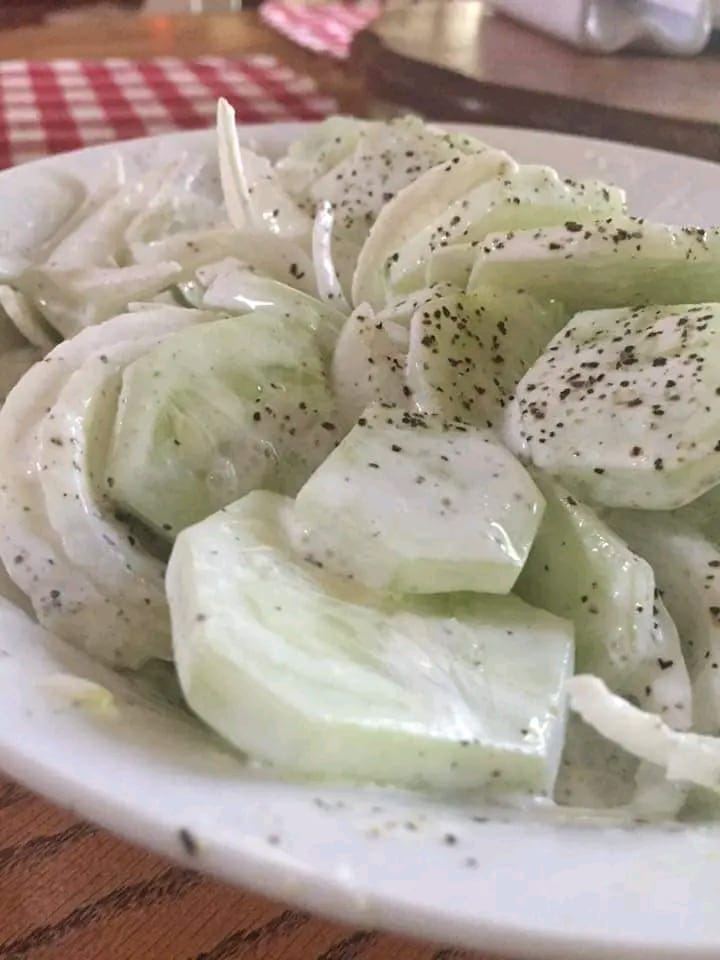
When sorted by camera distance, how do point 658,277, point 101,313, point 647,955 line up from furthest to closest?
point 101,313 → point 658,277 → point 647,955

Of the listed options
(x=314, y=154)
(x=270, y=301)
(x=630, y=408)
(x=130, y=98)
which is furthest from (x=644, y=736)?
(x=130, y=98)

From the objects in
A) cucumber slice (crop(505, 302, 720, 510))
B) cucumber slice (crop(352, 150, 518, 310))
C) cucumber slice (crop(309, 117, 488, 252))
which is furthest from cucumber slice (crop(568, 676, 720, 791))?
cucumber slice (crop(309, 117, 488, 252))

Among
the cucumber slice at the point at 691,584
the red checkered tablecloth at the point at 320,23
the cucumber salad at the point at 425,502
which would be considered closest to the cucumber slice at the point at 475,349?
the cucumber salad at the point at 425,502

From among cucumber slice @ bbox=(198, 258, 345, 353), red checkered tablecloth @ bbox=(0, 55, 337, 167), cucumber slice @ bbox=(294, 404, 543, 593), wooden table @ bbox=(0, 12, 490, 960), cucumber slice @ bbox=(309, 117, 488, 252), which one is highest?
cucumber slice @ bbox=(309, 117, 488, 252)

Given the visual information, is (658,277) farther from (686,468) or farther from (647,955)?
(647,955)

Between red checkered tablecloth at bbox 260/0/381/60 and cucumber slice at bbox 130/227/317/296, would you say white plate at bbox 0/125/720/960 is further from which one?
red checkered tablecloth at bbox 260/0/381/60

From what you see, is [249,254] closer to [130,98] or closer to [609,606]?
[609,606]

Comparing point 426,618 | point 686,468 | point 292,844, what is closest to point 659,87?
point 686,468
